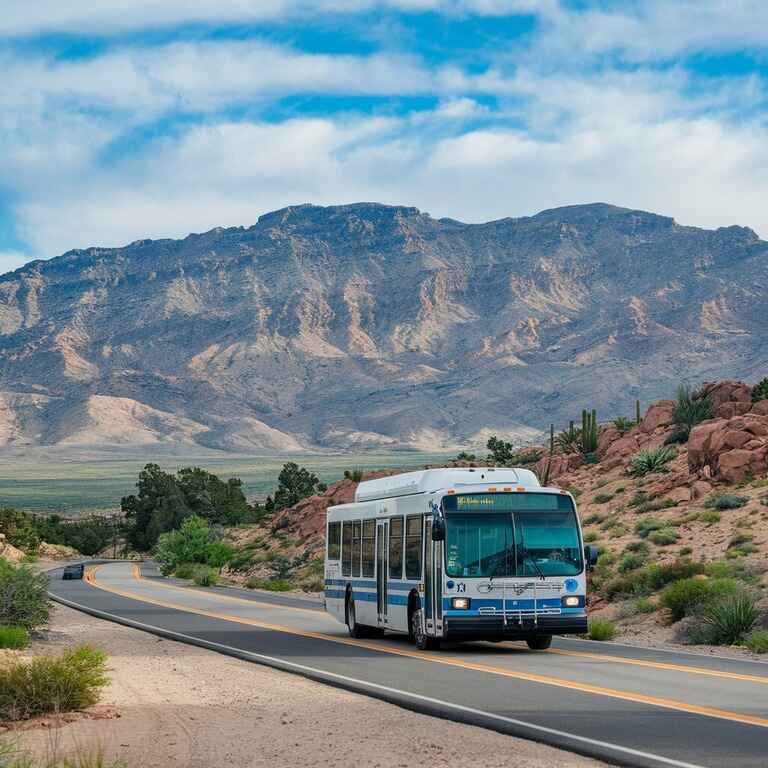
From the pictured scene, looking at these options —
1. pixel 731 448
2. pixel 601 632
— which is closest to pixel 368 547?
pixel 601 632

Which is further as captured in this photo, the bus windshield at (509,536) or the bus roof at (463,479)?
the bus roof at (463,479)

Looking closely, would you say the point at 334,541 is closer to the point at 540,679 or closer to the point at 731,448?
the point at 540,679

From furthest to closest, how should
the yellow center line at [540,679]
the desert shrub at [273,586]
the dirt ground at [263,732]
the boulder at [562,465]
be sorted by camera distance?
A: the boulder at [562,465] < the desert shrub at [273,586] < the yellow center line at [540,679] < the dirt ground at [263,732]

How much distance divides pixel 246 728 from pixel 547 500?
9273 millimetres

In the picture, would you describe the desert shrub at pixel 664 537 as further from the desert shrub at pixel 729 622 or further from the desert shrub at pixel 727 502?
the desert shrub at pixel 729 622

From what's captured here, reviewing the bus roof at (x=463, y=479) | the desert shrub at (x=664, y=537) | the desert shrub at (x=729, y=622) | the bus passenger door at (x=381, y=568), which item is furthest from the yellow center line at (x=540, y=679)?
the desert shrub at (x=664, y=537)

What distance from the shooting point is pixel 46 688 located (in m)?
14.2

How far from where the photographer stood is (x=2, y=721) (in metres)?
13.6

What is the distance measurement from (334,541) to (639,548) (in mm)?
13461

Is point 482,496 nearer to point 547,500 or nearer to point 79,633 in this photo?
point 547,500

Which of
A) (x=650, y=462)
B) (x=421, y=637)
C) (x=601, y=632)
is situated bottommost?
(x=601, y=632)

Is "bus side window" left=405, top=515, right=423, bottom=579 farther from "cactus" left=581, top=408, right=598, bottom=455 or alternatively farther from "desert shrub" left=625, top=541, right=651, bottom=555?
→ "cactus" left=581, top=408, right=598, bottom=455

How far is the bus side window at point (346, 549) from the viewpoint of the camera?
25828 millimetres

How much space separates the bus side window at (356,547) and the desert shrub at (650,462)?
1077 inches
